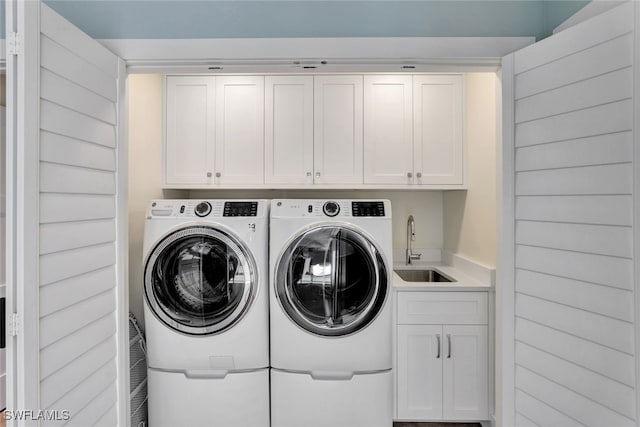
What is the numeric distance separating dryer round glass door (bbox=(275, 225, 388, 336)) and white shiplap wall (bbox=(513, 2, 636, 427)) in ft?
2.42

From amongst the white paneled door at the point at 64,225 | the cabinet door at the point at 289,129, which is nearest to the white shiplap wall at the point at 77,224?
the white paneled door at the point at 64,225

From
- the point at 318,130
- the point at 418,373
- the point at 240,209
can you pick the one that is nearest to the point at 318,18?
the point at 318,130

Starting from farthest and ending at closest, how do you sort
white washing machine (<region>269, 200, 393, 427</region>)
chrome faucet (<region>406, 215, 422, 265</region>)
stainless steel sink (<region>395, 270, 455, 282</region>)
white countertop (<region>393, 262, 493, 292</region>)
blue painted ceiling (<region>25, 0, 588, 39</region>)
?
chrome faucet (<region>406, 215, 422, 265</region>) < stainless steel sink (<region>395, 270, 455, 282</region>) < white countertop (<region>393, 262, 493, 292</region>) < white washing machine (<region>269, 200, 393, 427</region>) < blue painted ceiling (<region>25, 0, 588, 39</region>)

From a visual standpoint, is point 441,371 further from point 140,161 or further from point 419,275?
point 140,161

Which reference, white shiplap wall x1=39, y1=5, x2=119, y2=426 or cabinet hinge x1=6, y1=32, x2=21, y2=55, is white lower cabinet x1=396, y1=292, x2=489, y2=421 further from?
cabinet hinge x1=6, y1=32, x2=21, y2=55

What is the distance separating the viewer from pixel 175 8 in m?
1.78

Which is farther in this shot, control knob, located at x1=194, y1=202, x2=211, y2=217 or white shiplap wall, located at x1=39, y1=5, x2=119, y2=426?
control knob, located at x1=194, y1=202, x2=211, y2=217

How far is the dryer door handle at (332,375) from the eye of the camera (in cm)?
211

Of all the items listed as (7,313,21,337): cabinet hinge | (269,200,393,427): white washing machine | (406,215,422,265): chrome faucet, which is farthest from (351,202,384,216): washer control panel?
(7,313,21,337): cabinet hinge

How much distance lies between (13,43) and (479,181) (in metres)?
2.38

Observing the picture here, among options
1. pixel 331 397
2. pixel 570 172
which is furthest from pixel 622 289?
pixel 331 397

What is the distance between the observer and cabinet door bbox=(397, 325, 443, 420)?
2.30 m

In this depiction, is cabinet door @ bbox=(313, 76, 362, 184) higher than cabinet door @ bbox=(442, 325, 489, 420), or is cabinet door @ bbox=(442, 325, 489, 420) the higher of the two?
cabinet door @ bbox=(313, 76, 362, 184)

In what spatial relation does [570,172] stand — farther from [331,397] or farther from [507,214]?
A: [331,397]
